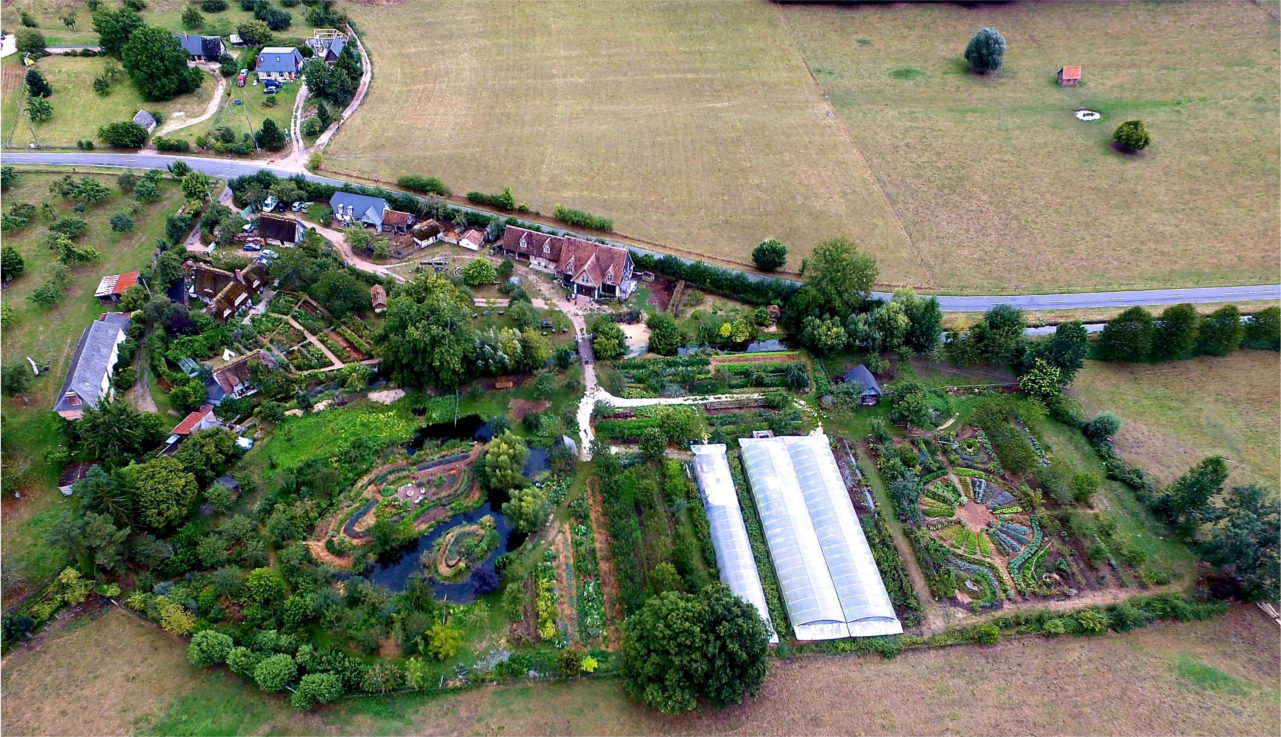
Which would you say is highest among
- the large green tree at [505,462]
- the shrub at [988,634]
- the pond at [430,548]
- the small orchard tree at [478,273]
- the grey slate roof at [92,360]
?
the small orchard tree at [478,273]

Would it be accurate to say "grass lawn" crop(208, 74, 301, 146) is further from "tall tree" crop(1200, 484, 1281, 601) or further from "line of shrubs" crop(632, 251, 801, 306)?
"tall tree" crop(1200, 484, 1281, 601)

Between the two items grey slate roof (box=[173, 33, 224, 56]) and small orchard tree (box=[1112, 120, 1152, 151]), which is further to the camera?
grey slate roof (box=[173, 33, 224, 56])

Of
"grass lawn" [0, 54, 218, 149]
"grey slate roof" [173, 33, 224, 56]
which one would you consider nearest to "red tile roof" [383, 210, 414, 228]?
"grass lawn" [0, 54, 218, 149]

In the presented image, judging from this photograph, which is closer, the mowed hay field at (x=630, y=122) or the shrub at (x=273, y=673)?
the shrub at (x=273, y=673)

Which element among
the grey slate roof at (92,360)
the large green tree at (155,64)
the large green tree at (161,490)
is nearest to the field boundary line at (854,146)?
the large green tree at (161,490)

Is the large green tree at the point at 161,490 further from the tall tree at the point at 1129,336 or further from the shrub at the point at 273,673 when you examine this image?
the tall tree at the point at 1129,336

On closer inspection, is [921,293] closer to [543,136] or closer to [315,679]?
[543,136]

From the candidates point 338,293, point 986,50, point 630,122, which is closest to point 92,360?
point 338,293
